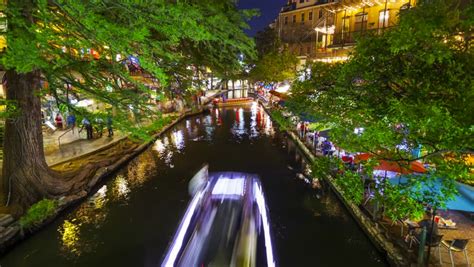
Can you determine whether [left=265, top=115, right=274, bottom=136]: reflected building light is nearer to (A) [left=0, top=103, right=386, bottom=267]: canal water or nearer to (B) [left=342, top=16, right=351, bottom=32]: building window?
(A) [left=0, top=103, right=386, bottom=267]: canal water

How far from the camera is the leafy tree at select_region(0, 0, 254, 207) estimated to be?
627cm

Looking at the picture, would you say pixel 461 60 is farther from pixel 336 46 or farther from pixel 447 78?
pixel 336 46

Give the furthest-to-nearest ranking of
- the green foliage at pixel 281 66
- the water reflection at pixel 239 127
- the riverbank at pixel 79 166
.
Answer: the green foliage at pixel 281 66 → the water reflection at pixel 239 127 → the riverbank at pixel 79 166

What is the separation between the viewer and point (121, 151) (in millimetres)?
22141

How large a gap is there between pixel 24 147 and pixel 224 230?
965 cm

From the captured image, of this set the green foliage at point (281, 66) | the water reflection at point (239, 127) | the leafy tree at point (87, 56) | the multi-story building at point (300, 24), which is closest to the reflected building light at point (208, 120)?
the water reflection at point (239, 127)

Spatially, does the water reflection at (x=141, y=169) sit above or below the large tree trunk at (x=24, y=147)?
below

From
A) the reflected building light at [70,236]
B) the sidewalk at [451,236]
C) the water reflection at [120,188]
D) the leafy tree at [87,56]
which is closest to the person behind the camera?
the leafy tree at [87,56]

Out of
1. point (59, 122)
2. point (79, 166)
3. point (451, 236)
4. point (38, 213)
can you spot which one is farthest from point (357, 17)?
point (59, 122)

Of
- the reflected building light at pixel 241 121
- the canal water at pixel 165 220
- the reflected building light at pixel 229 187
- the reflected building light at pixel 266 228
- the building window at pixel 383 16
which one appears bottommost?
the canal water at pixel 165 220

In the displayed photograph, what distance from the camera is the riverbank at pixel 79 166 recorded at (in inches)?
425

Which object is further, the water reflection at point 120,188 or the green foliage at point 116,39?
the water reflection at point 120,188

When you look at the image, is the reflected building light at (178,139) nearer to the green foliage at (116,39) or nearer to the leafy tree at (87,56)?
the leafy tree at (87,56)

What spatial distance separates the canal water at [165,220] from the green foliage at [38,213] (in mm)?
512
